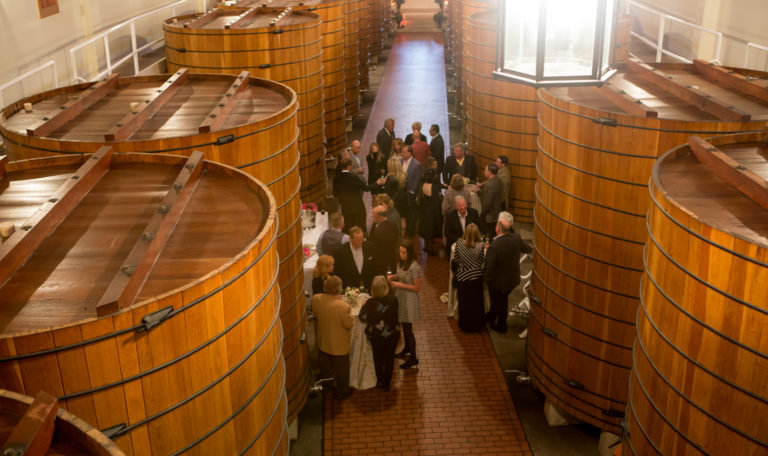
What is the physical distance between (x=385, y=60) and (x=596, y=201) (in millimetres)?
21342

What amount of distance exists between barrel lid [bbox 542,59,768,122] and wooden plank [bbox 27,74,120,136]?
13.2 feet

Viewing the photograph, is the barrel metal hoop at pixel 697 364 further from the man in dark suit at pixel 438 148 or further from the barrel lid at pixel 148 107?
the man in dark suit at pixel 438 148

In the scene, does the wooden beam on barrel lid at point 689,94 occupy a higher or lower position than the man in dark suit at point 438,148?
higher

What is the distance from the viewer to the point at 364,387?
24.7 feet

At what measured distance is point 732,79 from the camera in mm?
6949

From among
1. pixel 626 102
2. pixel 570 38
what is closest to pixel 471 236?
pixel 626 102

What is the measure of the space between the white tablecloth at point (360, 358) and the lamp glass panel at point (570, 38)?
3310 millimetres

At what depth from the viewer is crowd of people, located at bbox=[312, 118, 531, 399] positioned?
7195 mm

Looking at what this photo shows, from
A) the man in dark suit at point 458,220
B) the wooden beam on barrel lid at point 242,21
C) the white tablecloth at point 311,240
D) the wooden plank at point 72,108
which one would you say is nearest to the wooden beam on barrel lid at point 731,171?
the white tablecloth at point 311,240

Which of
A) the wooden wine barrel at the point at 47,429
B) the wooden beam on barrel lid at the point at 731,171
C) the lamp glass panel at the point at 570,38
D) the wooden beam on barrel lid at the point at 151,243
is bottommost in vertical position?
the wooden wine barrel at the point at 47,429

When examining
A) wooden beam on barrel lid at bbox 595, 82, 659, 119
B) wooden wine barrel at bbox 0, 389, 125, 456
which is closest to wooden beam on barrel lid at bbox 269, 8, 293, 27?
wooden beam on barrel lid at bbox 595, 82, 659, 119

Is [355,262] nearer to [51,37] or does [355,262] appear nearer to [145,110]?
[145,110]

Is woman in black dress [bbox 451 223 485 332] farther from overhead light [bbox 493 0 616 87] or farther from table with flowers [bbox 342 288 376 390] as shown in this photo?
overhead light [bbox 493 0 616 87]

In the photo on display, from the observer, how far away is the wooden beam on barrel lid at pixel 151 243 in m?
3.22
